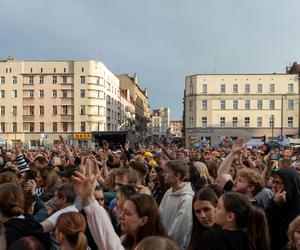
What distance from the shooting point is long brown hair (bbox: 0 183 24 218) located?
13.5 feet

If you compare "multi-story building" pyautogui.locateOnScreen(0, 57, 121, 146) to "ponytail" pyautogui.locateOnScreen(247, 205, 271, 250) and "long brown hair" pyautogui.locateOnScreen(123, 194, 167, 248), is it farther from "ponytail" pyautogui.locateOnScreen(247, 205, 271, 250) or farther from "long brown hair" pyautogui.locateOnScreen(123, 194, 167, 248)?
"ponytail" pyautogui.locateOnScreen(247, 205, 271, 250)

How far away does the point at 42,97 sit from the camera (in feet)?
241

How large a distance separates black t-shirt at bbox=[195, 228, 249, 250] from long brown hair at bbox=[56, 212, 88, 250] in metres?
0.96

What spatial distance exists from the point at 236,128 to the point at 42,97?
3567 centimetres

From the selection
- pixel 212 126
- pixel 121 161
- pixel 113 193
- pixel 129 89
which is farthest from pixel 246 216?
pixel 129 89

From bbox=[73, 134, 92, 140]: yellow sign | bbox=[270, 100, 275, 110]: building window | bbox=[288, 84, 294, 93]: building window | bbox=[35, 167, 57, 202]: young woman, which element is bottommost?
bbox=[73, 134, 92, 140]: yellow sign

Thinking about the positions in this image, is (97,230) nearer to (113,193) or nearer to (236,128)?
(113,193)

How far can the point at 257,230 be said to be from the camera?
3521mm

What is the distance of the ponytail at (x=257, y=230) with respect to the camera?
345cm

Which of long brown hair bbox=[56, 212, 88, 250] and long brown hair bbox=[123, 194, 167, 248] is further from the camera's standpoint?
long brown hair bbox=[123, 194, 167, 248]

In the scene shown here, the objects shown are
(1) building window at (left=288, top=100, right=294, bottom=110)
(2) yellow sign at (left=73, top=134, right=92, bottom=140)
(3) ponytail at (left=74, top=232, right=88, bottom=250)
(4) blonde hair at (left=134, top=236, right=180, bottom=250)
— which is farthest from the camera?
(1) building window at (left=288, top=100, right=294, bottom=110)

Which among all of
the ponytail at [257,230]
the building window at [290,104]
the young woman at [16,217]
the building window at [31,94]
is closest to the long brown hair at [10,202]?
the young woman at [16,217]

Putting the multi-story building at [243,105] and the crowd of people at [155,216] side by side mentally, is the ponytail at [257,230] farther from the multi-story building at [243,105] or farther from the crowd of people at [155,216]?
the multi-story building at [243,105]

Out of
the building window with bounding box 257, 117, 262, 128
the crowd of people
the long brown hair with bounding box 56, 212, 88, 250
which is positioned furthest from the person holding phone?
the building window with bounding box 257, 117, 262, 128
